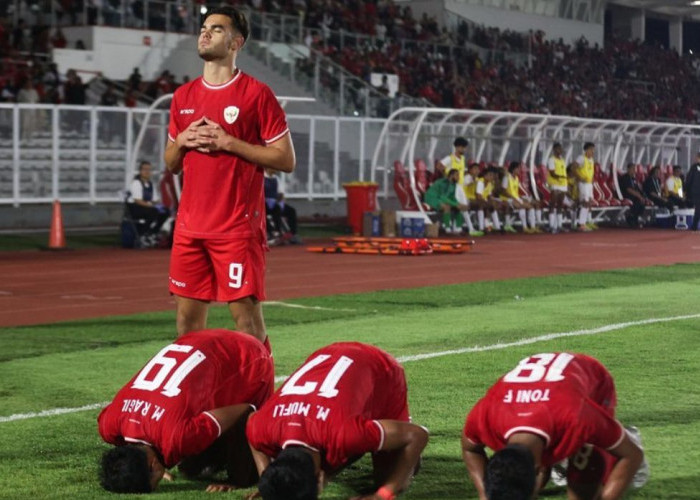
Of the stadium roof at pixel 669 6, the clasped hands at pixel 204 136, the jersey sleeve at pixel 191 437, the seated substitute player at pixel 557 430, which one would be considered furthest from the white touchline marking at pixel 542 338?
Answer: the stadium roof at pixel 669 6

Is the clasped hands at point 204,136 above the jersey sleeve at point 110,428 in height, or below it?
above

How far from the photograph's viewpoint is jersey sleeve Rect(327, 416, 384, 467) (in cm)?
541

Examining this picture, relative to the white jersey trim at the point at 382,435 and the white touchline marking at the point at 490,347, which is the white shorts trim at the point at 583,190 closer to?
the white touchline marking at the point at 490,347

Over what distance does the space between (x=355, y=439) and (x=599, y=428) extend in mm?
935

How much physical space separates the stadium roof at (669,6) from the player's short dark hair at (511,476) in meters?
58.1

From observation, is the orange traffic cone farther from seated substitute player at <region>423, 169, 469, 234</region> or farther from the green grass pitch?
the green grass pitch

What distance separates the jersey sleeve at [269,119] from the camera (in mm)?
7277

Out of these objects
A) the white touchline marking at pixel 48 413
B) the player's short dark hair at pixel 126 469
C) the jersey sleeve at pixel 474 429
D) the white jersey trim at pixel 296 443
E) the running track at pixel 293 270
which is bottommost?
the running track at pixel 293 270

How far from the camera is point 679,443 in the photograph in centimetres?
707

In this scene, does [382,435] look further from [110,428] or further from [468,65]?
[468,65]

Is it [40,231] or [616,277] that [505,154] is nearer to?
[40,231]

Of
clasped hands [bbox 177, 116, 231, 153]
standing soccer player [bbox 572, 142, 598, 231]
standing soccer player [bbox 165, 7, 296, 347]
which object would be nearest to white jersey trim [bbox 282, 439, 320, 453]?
standing soccer player [bbox 165, 7, 296, 347]

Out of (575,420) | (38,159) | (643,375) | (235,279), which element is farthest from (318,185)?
(575,420)

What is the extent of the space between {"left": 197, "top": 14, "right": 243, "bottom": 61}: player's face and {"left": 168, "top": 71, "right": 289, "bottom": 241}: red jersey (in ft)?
0.56
